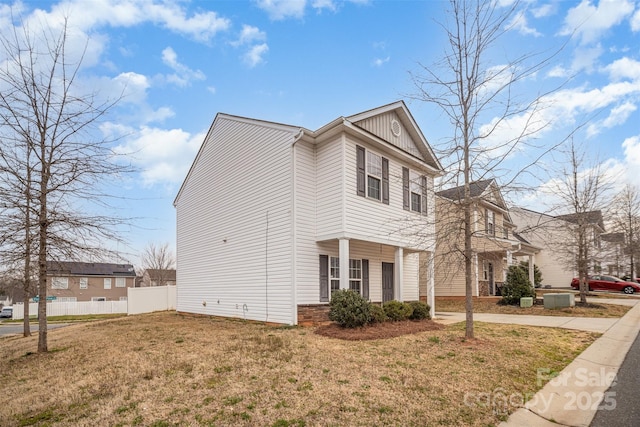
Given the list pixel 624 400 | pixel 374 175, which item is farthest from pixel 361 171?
pixel 624 400

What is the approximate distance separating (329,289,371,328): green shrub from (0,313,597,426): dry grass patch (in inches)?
37.3

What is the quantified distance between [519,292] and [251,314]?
47.1 feet

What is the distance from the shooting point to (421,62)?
930 cm

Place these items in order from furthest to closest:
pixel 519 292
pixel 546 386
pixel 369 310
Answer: pixel 519 292 < pixel 369 310 < pixel 546 386

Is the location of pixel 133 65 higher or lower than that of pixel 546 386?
higher

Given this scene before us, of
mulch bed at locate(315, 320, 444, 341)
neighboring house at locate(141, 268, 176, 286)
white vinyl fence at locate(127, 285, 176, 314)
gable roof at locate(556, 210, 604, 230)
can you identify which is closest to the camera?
mulch bed at locate(315, 320, 444, 341)

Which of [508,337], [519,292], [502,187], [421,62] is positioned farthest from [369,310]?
[519,292]

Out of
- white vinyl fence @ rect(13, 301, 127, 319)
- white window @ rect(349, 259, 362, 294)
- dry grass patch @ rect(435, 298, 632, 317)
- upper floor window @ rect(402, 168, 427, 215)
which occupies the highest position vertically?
upper floor window @ rect(402, 168, 427, 215)

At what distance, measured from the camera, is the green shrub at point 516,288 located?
63.5 ft

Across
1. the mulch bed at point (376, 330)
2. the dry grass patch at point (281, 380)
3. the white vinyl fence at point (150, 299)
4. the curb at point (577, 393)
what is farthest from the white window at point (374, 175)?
the white vinyl fence at point (150, 299)

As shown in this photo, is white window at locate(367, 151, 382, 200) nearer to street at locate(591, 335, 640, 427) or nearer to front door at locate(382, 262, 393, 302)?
front door at locate(382, 262, 393, 302)

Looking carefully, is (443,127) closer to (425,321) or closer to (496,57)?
(496,57)

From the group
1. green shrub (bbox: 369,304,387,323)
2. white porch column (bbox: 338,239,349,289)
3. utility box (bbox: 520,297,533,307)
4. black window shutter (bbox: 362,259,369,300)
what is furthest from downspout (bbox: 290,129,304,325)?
utility box (bbox: 520,297,533,307)

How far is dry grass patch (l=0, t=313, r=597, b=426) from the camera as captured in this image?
4.63 meters
